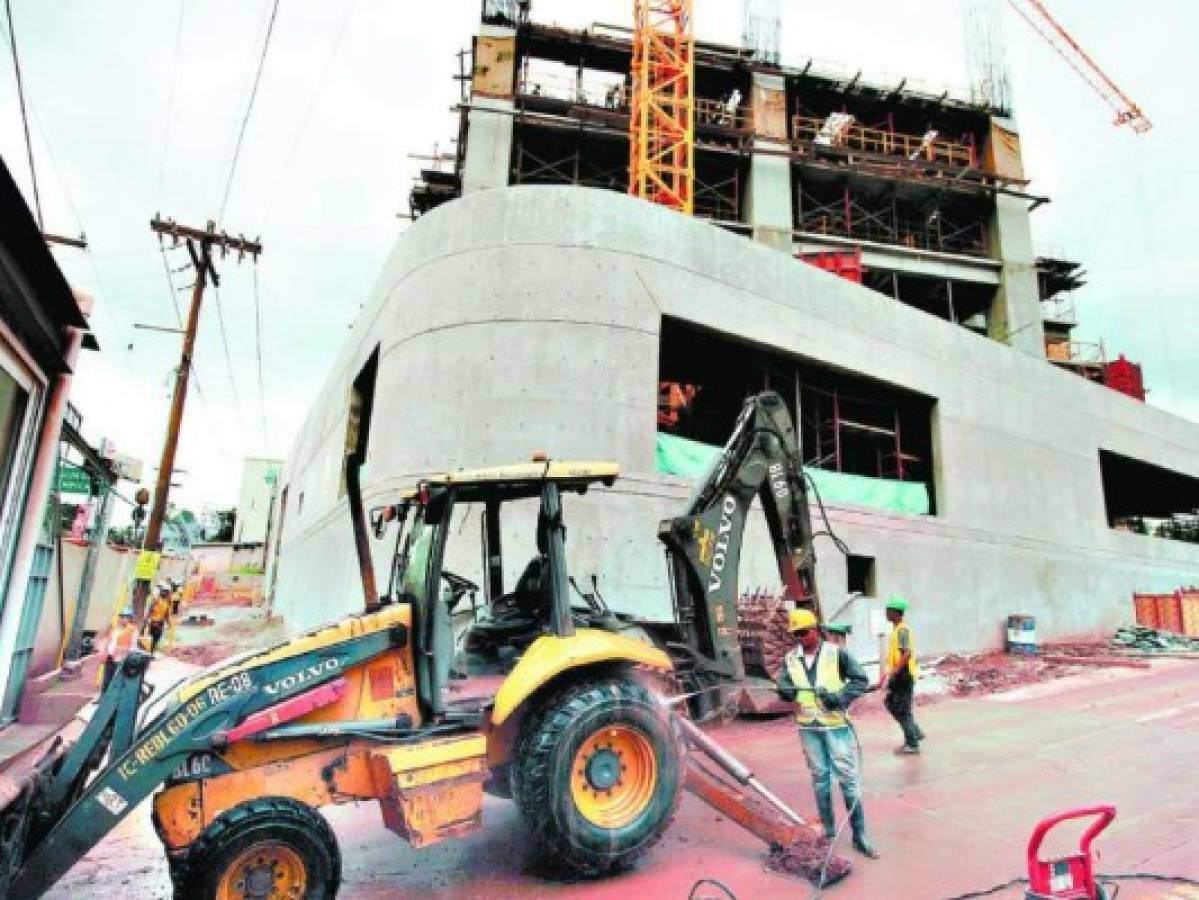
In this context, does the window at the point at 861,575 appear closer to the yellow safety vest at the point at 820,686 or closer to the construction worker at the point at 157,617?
the yellow safety vest at the point at 820,686

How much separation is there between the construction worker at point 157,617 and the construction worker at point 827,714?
42.9ft

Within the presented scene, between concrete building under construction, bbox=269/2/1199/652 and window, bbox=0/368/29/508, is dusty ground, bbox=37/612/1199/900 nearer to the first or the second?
window, bbox=0/368/29/508

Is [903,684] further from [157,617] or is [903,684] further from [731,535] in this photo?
[157,617]

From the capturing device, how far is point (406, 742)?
14.0 ft

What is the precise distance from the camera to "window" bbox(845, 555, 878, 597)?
1498cm

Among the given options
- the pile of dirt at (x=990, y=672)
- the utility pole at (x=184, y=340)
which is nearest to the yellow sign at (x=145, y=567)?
the utility pole at (x=184, y=340)

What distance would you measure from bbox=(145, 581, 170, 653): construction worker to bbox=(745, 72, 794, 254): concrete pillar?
2345 cm

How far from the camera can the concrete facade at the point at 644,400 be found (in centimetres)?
1177

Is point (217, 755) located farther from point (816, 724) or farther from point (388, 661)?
point (816, 724)

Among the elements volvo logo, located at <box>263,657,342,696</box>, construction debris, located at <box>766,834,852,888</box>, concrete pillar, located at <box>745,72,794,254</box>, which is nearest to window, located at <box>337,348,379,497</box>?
volvo logo, located at <box>263,657,342,696</box>

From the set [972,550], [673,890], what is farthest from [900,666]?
[972,550]

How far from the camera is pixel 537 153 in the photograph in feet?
102

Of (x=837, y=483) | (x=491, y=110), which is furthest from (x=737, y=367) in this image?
(x=491, y=110)

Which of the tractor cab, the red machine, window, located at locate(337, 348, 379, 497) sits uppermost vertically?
window, located at locate(337, 348, 379, 497)
